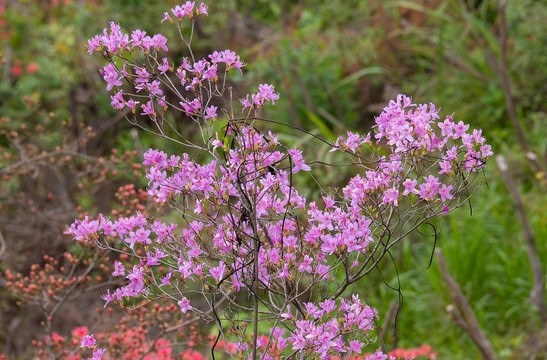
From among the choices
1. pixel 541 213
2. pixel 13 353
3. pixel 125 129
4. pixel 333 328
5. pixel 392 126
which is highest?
pixel 125 129

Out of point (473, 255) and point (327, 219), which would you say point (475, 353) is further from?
point (327, 219)

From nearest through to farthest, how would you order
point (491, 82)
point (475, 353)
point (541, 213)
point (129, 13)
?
point (475, 353) → point (541, 213) → point (491, 82) → point (129, 13)

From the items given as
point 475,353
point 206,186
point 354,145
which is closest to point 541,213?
A: point 475,353

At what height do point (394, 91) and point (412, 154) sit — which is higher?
point (394, 91)

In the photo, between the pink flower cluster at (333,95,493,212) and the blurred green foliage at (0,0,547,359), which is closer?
the pink flower cluster at (333,95,493,212)

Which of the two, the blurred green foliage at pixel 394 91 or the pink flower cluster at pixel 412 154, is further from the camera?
the blurred green foliage at pixel 394 91

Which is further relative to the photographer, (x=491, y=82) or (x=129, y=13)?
(x=129, y=13)

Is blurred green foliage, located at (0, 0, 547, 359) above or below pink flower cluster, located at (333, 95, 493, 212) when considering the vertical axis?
above

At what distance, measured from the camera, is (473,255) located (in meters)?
4.67

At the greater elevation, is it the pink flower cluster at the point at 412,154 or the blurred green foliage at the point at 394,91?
the blurred green foliage at the point at 394,91

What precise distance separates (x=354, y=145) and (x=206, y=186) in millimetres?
412

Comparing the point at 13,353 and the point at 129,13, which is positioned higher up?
the point at 129,13

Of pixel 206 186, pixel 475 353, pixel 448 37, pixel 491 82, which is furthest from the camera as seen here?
pixel 448 37

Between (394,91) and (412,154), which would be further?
(394,91)
